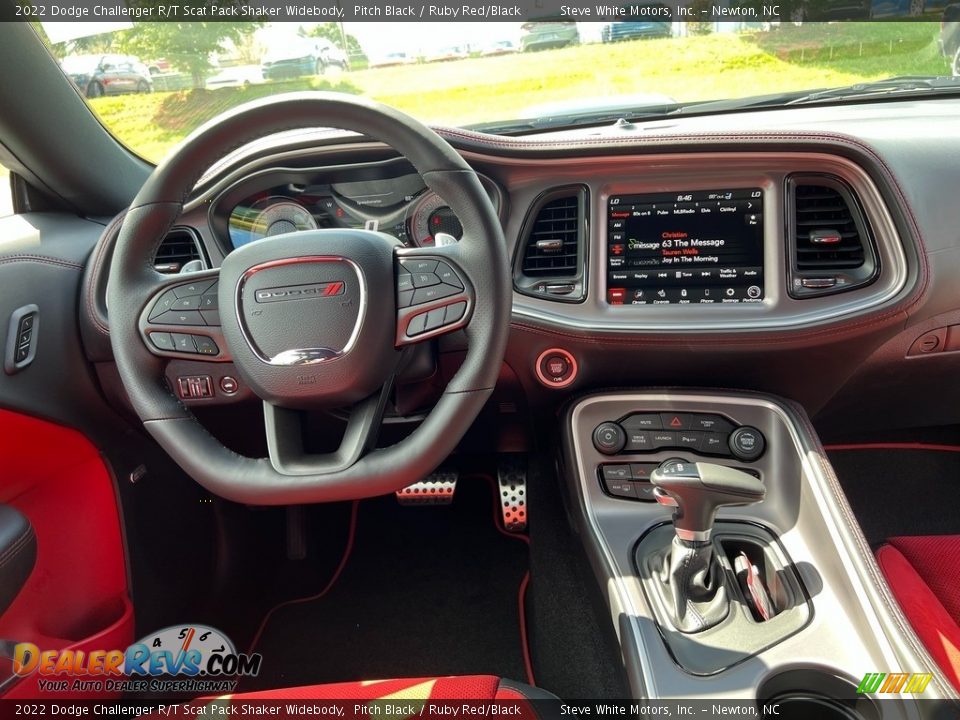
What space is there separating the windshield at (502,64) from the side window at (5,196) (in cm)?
28

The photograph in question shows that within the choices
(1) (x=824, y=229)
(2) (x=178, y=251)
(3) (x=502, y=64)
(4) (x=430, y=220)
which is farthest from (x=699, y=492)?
(2) (x=178, y=251)

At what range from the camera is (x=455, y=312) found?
1128 mm

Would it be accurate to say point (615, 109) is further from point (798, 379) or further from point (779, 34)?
point (798, 379)

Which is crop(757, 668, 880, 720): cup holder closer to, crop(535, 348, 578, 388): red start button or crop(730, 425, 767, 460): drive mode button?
crop(730, 425, 767, 460): drive mode button

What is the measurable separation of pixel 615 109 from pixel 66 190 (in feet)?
4.82

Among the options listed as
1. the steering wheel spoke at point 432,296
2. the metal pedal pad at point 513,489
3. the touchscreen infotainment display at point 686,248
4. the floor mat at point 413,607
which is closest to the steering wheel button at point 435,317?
the steering wheel spoke at point 432,296

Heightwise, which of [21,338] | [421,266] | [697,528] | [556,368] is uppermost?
[421,266]

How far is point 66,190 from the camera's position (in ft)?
5.74

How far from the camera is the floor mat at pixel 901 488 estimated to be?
2184 mm

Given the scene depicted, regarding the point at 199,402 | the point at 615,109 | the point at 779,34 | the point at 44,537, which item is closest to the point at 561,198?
the point at 615,109

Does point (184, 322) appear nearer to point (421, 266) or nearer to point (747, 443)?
point (421, 266)

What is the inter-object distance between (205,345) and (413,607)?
1258 millimetres

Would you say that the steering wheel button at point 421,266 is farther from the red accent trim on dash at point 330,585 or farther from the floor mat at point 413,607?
the red accent trim on dash at point 330,585

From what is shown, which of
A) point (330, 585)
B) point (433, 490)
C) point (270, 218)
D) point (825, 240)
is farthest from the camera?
point (330, 585)
